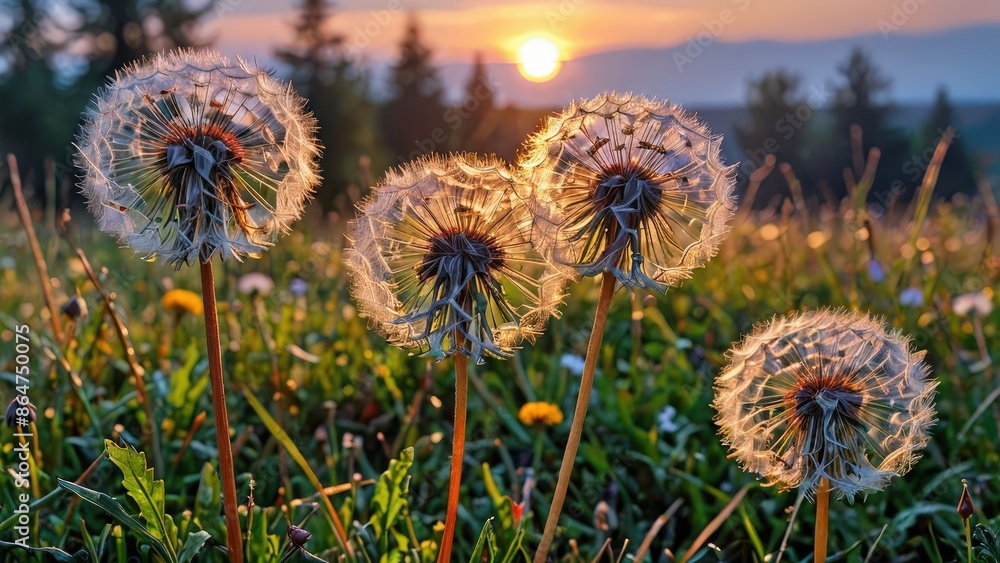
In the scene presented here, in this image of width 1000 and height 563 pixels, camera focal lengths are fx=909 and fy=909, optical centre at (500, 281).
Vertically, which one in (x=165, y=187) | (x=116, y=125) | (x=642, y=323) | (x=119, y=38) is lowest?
(x=165, y=187)

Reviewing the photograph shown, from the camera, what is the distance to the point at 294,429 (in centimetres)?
360

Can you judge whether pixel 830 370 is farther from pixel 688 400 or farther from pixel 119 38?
pixel 119 38

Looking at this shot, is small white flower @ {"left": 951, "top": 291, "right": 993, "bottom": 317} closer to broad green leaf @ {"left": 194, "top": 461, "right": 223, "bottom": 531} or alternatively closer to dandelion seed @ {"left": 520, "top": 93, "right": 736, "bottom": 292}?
dandelion seed @ {"left": 520, "top": 93, "right": 736, "bottom": 292}

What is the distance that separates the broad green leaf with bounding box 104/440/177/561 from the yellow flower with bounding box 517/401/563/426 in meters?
1.60

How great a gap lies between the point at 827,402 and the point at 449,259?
36.1 inches

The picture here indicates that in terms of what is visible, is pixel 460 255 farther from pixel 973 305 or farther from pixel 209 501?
pixel 973 305

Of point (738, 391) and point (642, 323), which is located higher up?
point (642, 323)

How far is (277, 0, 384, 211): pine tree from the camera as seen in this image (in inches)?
1769

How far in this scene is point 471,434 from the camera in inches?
150

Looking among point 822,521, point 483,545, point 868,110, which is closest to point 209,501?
point 483,545

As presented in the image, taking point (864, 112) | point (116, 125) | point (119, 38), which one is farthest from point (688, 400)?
point (864, 112)

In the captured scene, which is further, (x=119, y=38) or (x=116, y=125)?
(x=119, y=38)

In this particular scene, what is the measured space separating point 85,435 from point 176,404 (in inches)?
13.0

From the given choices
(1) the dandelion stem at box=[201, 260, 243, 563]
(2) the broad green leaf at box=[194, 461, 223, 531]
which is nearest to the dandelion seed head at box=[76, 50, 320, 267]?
(1) the dandelion stem at box=[201, 260, 243, 563]
